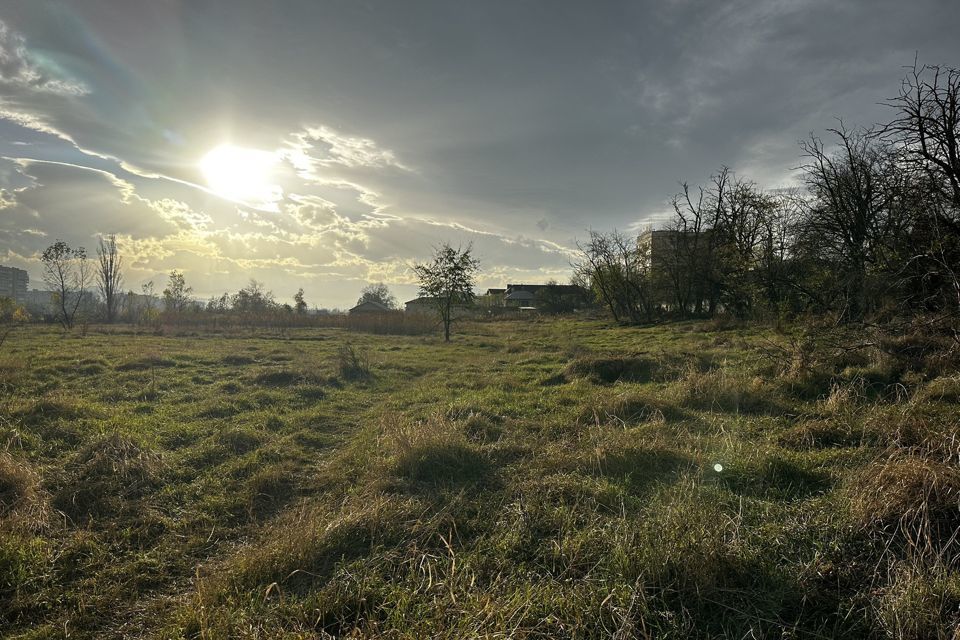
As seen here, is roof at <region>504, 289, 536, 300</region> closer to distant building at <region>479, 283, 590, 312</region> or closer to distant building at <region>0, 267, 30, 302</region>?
distant building at <region>479, 283, 590, 312</region>

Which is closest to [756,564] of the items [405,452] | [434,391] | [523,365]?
[405,452]

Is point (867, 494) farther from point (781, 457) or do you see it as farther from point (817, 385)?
point (817, 385)

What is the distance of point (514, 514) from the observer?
4.64 meters

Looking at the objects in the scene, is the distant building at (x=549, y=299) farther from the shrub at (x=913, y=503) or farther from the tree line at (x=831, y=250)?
the shrub at (x=913, y=503)

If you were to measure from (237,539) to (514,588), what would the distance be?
122 inches

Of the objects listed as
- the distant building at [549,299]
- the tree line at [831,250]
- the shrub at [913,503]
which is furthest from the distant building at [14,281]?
the shrub at [913,503]

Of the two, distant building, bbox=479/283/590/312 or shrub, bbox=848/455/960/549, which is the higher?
distant building, bbox=479/283/590/312

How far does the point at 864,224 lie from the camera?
20688mm

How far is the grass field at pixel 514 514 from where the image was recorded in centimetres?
323

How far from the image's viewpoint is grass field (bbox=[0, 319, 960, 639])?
3.23 metres

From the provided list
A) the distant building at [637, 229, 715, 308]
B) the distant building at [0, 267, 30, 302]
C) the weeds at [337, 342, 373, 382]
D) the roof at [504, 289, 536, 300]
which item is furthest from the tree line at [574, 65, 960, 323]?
the distant building at [0, 267, 30, 302]

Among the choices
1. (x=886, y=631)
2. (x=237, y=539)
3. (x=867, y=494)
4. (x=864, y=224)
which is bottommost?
(x=237, y=539)

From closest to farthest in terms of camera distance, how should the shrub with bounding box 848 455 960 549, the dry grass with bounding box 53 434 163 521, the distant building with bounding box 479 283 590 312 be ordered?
the shrub with bounding box 848 455 960 549
the dry grass with bounding box 53 434 163 521
the distant building with bounding box 479 283 590 312

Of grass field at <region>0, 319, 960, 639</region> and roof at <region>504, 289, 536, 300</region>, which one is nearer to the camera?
grass field at <region>0, 319, 960, 639</region>
